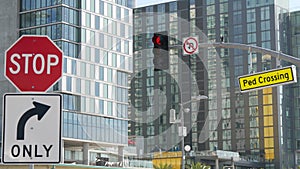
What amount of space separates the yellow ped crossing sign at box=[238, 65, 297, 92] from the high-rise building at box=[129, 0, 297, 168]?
90.9m

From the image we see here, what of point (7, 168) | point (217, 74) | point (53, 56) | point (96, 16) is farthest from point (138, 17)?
point (53, 56)

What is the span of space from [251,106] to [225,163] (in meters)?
14.6

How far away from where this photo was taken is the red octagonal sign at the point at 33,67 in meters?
5.72

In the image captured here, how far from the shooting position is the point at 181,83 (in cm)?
12119

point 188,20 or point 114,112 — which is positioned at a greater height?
point 188,20

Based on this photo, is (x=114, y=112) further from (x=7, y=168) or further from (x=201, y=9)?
(x=201, y=9)

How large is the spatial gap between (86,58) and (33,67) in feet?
251

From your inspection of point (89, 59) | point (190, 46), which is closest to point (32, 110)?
point (190, 46)

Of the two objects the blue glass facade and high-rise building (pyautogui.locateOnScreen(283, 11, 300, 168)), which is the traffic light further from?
high-rise building (pyautogui.locateOnScreen(283, 11, 300, 168))

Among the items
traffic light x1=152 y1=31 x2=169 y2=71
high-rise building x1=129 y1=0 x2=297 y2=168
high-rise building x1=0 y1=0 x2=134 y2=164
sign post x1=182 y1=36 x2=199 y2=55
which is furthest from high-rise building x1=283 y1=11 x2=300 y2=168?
traffic light x1=152 y1=31 x2=169 y2=71

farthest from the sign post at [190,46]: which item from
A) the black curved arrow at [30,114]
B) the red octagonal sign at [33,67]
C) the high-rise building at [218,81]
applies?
the high-rise building at [218,81]

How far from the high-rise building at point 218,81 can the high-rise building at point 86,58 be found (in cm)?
2480

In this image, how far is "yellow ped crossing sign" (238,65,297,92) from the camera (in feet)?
61.4

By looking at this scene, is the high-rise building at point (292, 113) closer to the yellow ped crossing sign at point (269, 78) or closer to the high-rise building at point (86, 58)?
the high-rise building at point (86, 58)
